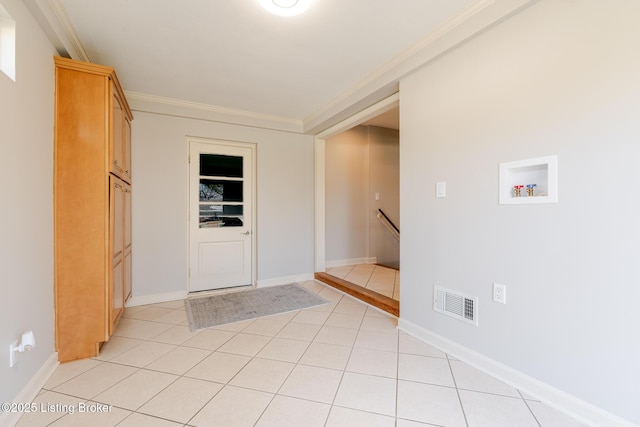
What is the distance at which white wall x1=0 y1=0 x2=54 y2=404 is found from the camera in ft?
4.61

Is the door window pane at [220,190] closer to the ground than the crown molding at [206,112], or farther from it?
closer to the ground

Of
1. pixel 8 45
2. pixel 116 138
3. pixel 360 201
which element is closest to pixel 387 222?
pixel 360 201

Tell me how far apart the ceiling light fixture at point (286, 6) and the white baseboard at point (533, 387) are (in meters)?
2.57

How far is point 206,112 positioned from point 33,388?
304 cm

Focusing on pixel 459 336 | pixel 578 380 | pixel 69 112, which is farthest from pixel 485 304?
pixel 69 112

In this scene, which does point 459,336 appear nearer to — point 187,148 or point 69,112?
point 69,112

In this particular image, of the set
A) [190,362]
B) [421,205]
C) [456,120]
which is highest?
[456,120]

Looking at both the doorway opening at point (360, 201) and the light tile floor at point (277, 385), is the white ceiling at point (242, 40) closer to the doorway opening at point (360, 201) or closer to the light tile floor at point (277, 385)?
the doorway opening at point (360, 201)

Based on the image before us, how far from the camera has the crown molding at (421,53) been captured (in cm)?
176

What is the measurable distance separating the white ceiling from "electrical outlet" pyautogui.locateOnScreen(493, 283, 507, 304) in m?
1.82

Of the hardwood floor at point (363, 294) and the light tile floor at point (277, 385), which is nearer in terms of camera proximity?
the light tile floor at point (277, 385)

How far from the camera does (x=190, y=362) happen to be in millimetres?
2029

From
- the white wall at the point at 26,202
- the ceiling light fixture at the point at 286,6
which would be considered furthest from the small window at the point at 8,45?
the ceiling light fixture at the point at 286,6

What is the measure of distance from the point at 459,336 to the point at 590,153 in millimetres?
1421
